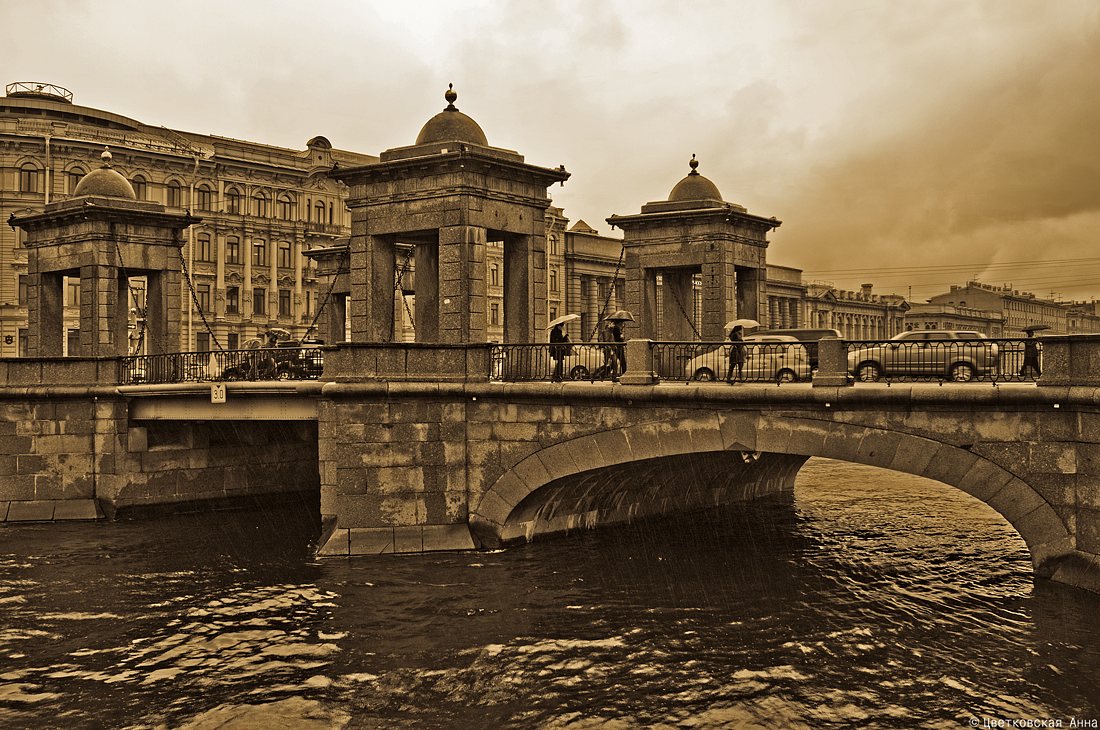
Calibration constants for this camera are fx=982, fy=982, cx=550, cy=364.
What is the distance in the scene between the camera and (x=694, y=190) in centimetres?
2609

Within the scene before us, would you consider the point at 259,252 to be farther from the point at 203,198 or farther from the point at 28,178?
the point at 28,178

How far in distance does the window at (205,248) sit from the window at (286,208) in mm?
4783

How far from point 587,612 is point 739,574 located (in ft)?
13.2

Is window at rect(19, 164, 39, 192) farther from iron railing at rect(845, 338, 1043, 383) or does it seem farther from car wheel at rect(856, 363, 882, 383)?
car wheel at rect(856, 363, 882, 383)

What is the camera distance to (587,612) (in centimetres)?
1642

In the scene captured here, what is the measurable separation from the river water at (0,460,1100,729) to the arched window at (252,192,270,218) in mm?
35873

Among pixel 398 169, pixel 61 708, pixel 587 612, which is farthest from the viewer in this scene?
pixel 398 169

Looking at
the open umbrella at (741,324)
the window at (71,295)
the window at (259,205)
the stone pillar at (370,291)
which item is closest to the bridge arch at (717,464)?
the open umbrella at (741,324)

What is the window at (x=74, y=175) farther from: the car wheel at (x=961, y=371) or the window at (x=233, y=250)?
the car wheel at (x=961, y=371)

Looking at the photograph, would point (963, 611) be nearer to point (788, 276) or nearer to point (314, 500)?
point (314, 500)

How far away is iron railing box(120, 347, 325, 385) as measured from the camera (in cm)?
2506

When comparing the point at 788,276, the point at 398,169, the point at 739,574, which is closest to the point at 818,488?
the point at 739,574

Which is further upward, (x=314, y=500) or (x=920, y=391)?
(x=920, y=391)

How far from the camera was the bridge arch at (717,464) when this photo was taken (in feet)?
48.6
